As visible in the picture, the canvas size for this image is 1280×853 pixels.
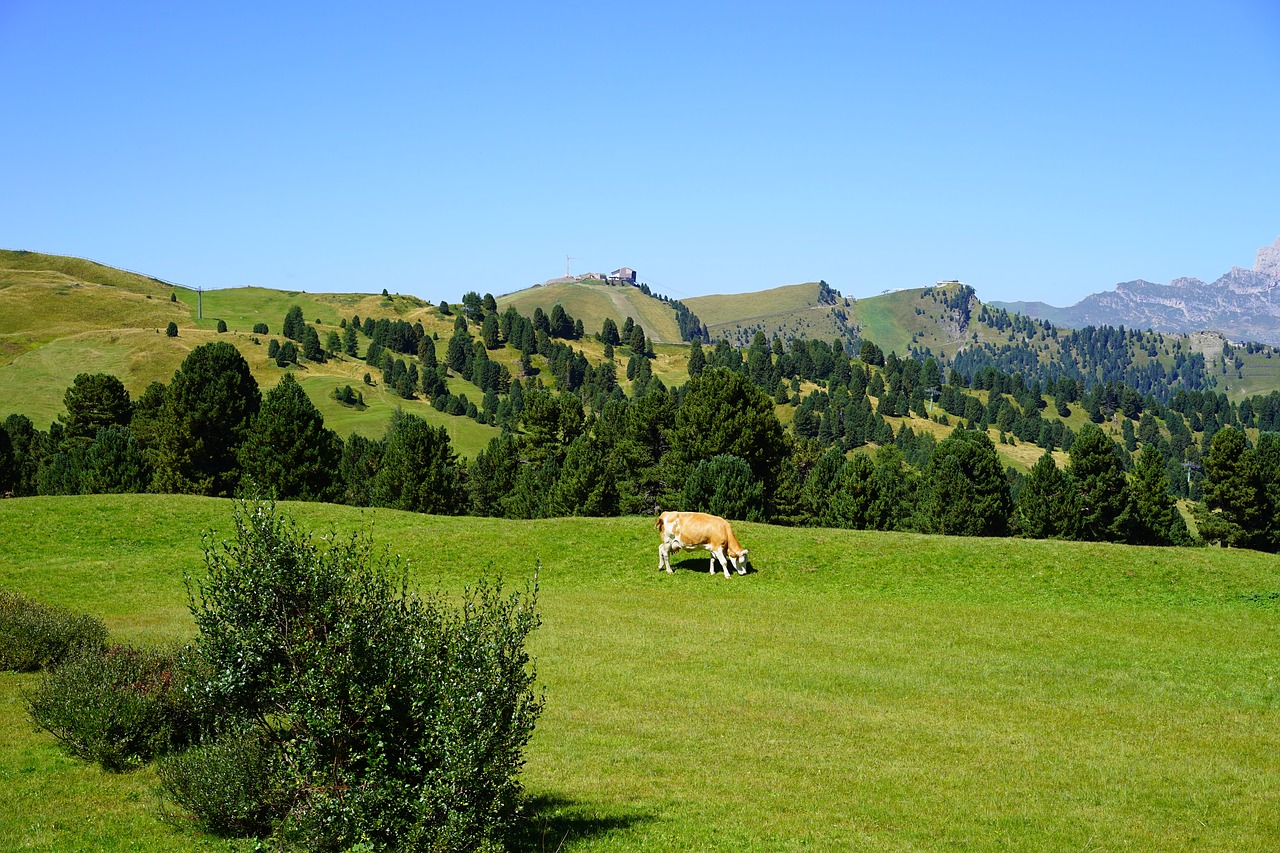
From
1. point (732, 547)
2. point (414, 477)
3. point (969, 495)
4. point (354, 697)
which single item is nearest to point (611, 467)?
point (414, 477)

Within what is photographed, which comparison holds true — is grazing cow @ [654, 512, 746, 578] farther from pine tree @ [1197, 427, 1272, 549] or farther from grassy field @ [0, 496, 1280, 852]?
pine tree @ [1197, 427, 1272, 549]

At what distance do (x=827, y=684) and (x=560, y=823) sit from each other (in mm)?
12753

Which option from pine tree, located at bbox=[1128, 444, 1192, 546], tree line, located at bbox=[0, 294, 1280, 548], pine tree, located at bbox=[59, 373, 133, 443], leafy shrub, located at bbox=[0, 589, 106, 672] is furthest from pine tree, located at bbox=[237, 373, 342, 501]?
pine tree, located at bbox=[1128, 444, 1192, 546]

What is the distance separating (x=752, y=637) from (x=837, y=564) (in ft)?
43.9

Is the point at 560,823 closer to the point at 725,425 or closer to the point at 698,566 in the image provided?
the point at 698,566

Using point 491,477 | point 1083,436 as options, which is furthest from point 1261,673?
point 491,477

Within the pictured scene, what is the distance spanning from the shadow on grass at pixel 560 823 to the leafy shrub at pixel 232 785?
3.68 metres

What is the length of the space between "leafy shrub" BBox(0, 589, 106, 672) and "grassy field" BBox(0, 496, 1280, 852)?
28.3 inches

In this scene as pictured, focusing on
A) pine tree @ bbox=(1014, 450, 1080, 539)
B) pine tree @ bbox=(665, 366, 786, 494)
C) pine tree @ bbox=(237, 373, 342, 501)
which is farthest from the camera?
pine tree @ bbox=(1014, 450, 1080, 539)

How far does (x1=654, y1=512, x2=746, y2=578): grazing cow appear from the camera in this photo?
44875mm

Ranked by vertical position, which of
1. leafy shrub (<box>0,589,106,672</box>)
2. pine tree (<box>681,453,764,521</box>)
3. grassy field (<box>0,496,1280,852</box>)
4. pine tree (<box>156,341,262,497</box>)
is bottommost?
grassy field (<box>0,496,1280,852</box>)

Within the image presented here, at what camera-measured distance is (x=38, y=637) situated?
85.8 feet

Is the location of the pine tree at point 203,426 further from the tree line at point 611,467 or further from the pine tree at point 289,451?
the pine tree at point 289,451

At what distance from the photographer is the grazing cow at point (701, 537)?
44.9 metres
